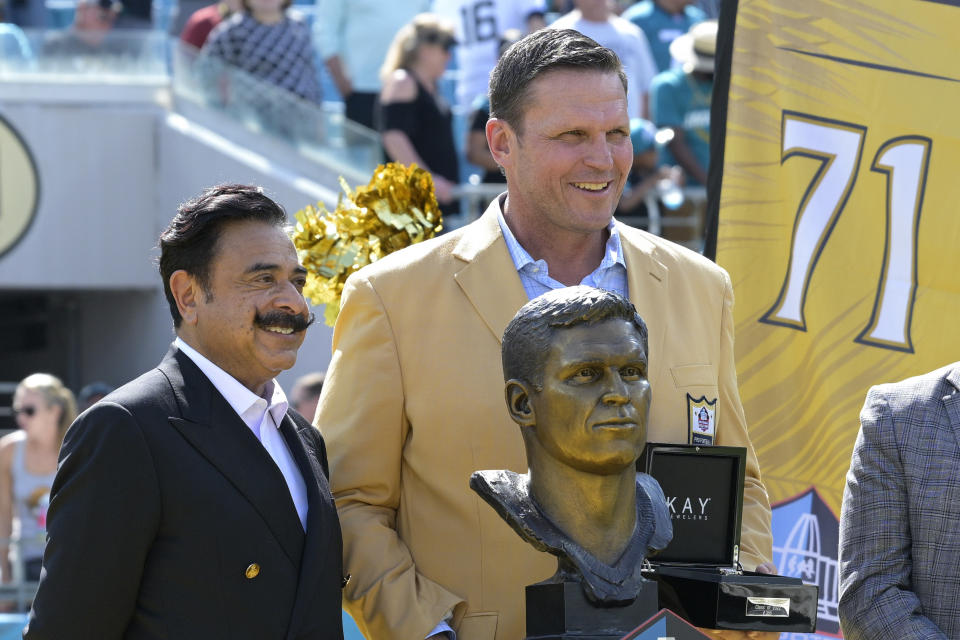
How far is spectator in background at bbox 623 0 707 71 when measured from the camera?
8719mm

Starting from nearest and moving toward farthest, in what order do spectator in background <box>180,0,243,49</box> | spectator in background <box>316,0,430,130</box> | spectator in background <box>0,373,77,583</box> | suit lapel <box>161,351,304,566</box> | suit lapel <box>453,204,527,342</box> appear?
1. suit lapel <box>161,351,304,566</box>
2. suit lapel <box>453,204,527,342</box>
3. spectator in background <box>0,373,77,583</box>
4. spectator in background <box>316,0,430,130</box>
5. spectator in background <box>180,0,243,49</box>

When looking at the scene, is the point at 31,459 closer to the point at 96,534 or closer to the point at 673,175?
the point at 673,175

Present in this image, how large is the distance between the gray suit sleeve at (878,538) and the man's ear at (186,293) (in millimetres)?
1418

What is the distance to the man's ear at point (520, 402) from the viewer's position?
2551 millimetres

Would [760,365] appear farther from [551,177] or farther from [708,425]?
[551,177]

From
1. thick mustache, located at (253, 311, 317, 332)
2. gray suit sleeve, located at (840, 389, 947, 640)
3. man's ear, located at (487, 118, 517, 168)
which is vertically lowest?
gray suit sleeve, located at (840, 389, 947, 640)

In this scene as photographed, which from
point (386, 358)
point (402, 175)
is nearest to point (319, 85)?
point (402, 175)

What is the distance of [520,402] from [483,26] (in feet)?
20.1

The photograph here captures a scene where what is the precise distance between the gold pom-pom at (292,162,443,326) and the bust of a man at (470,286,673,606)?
1353mm

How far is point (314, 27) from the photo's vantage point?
35.8 feet

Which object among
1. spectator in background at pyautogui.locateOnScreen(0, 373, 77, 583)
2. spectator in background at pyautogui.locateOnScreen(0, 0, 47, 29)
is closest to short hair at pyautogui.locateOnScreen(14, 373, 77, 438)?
spectator in background at pyautogui.locateOnScreen(0, 373, 77, 583)

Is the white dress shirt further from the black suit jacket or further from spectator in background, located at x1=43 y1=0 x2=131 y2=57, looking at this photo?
spectator in background, located at x1=43 y1=0 x2=131 y2=57

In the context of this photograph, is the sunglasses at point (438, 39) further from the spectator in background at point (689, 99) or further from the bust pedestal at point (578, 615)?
the bust pedestal at point (578, 615)

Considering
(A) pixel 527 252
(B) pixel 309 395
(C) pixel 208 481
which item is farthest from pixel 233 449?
(B) pixel 309 395
